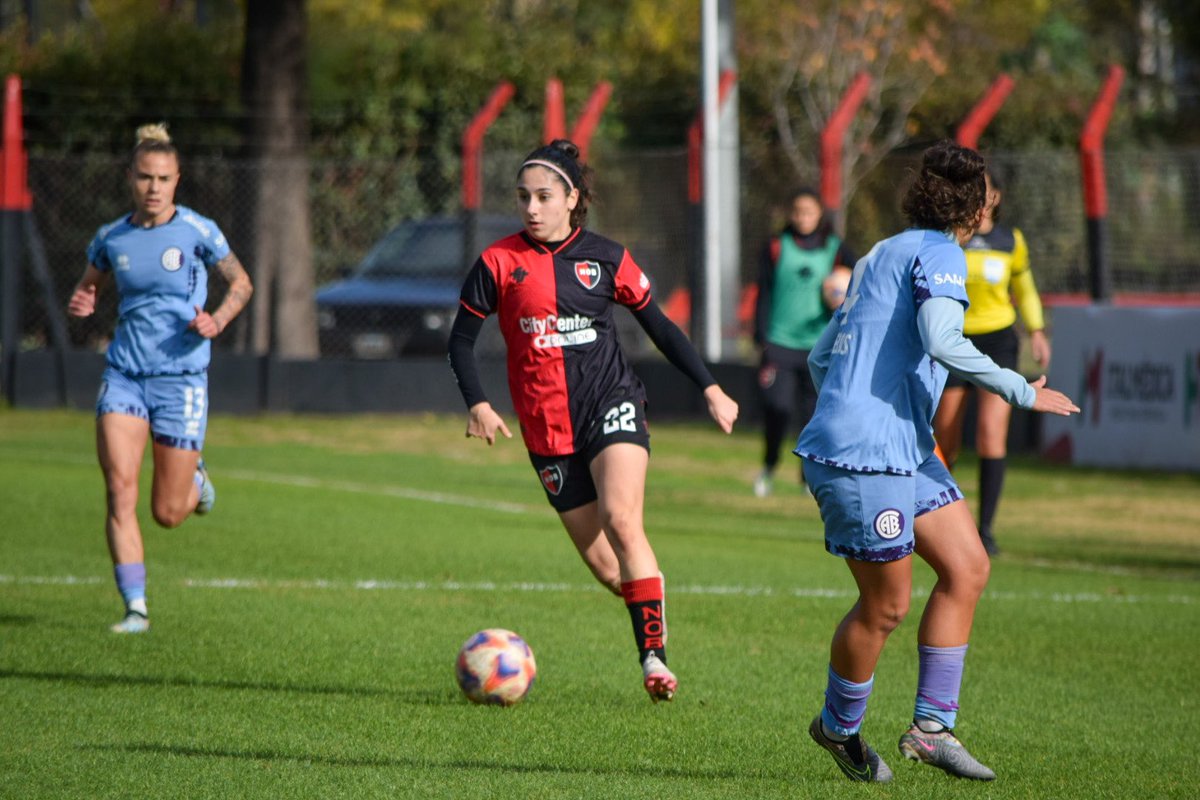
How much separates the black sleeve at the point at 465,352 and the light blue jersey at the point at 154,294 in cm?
205

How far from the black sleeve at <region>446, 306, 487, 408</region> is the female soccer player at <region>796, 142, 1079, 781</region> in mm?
1572

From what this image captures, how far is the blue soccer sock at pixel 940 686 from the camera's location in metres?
5.48

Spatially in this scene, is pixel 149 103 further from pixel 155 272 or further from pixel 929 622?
pixel 929 622

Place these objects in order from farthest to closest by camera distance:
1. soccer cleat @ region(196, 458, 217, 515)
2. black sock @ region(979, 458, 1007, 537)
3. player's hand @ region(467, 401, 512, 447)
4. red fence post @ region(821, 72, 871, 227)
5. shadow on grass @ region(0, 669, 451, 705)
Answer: red fence post @ region(821, 72, 871, 227)
black sock @ region(979, 458, 1007, 537)
soccer cleat @ region(196, 458, 217, 515)
shadow on grass @ region(0, 669, 451, 705)
player's hand @ region(467, 401, 512, 447)

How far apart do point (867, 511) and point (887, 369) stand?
45 cm

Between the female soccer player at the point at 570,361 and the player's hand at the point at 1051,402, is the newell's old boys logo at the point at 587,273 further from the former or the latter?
the player's hand at the point at 1051,402

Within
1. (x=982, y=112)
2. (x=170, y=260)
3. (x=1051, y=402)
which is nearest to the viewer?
(x=1051, y=402)

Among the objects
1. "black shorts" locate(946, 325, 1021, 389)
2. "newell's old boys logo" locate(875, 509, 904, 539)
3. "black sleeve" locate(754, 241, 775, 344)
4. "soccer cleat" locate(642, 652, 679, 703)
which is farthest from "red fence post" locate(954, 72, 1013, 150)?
"newell's old boys logo" locate(875, 509, 904, 539)

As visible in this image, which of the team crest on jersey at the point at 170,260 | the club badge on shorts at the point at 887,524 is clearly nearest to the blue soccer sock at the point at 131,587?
the team crest on jersey at the point at 170,260

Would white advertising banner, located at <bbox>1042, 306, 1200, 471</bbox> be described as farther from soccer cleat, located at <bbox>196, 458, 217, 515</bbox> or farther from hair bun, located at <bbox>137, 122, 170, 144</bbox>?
hair bun, located at <bbox>137, 122, 170, 144</bbox>

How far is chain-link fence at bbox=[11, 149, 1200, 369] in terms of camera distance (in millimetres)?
18922

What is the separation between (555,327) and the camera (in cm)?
650

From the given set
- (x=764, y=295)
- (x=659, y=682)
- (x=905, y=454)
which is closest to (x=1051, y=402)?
(x=905, y=454)

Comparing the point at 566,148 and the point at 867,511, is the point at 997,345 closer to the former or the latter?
the point at 566,148
